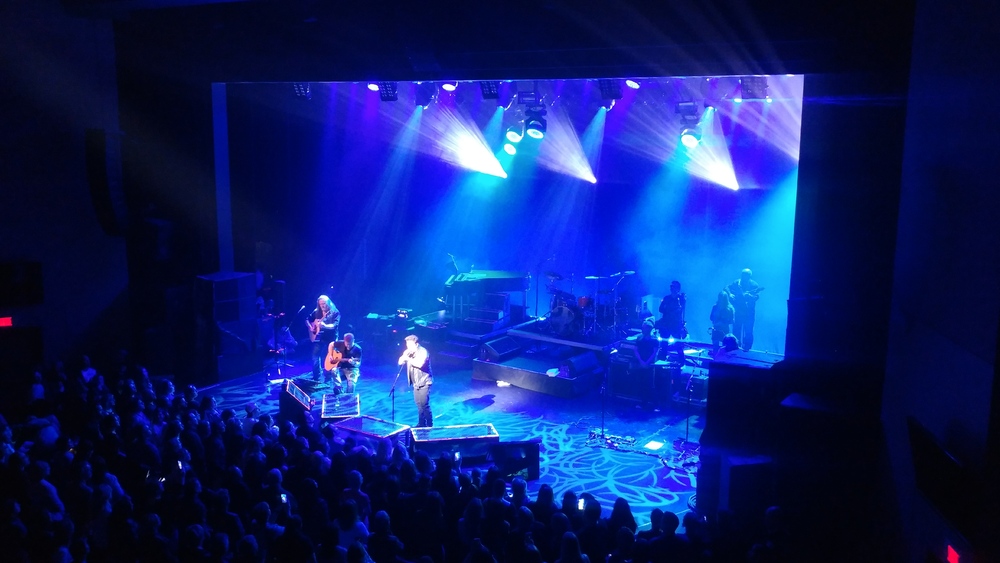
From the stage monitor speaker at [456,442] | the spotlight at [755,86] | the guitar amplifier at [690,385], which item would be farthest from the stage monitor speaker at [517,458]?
the spotlight at [755,86]

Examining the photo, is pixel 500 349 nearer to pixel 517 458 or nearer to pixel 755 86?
pixel 517 458

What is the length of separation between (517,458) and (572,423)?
8.07 feet

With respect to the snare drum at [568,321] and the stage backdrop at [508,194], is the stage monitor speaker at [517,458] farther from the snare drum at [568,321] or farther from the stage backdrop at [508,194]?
the stage backdrop at [508,194]

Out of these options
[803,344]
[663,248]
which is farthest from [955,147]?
[663,248]

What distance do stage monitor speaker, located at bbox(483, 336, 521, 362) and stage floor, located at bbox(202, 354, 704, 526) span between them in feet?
1.83

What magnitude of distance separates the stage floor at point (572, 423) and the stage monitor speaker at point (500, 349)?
1.83 feet

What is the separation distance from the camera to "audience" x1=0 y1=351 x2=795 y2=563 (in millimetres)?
4777

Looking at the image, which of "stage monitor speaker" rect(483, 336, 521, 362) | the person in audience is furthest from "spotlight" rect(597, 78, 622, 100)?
the person in audience

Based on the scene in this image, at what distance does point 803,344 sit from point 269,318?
10205 mm

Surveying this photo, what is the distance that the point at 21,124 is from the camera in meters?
11.1

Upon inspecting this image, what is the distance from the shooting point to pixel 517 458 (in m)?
8.43

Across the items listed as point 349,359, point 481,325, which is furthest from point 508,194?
point 349,359

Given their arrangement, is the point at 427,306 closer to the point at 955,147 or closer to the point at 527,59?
the point at 527,59

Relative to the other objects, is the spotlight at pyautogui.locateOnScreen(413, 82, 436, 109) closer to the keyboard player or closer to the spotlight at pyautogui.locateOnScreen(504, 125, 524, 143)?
the spotlight at pyautogui.locateOnScreen(504, 125, 524, 143)
